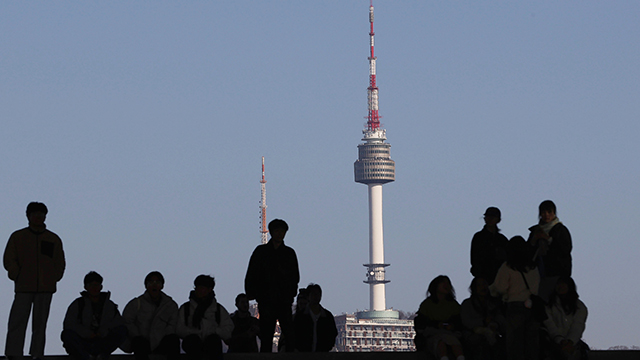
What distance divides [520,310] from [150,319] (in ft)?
15.5

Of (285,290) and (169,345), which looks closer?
(169,345)

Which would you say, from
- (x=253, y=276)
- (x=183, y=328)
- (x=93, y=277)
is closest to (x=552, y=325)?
(x=253, y=276)

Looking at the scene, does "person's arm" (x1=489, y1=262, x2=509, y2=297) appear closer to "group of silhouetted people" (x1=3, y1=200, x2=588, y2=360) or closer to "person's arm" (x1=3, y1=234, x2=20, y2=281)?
"group of silhouetted people" (x1=3, y1=200, x2=588, y2=360)

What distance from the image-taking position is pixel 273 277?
16.0 metres

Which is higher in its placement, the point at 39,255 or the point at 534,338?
the point at 39,255

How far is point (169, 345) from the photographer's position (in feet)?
48.2

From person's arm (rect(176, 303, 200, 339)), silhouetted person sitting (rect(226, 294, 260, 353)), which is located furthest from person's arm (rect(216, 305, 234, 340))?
silhouetted person sitting (rect(226, 294, 260, 353))

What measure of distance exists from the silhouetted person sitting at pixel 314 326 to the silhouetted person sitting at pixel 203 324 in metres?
2.24

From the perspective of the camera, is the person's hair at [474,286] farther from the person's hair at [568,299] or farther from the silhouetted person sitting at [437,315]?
the person's hair at [568,299]

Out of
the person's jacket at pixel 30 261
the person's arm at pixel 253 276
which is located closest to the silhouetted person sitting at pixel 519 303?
the person's arm at pixel 253 276

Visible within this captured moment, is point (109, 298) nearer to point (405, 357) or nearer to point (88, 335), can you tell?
point (88, 335)

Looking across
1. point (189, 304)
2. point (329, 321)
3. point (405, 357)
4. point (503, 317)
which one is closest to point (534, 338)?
point (503, 317)

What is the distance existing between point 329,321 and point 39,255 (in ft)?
14.4

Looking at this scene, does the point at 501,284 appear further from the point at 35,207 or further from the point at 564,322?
the point at 35,207
